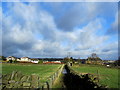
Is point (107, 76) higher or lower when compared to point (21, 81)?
lower

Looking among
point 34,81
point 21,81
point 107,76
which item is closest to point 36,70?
point 107,76

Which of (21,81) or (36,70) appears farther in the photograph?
(36,70)

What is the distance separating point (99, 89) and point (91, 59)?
104 m

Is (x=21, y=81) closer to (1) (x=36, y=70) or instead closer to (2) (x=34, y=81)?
(2) (x=34, y=81)

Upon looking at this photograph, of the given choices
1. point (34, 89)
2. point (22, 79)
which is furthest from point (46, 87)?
point (22, 79)

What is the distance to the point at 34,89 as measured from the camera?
7.91 meters

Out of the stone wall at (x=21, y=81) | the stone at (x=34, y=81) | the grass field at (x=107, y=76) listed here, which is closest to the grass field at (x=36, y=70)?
the stone wall at (x=21, y=81)

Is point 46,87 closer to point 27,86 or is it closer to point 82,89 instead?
point 27,86

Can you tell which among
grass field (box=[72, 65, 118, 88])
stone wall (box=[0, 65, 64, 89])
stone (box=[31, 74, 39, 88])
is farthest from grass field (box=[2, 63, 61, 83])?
grass field (box=[72, 65, 118, 88])

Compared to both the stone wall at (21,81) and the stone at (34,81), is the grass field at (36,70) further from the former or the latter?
the stone at (34,81)

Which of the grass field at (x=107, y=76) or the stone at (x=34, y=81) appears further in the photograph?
the grass field at (x=107, y=76)

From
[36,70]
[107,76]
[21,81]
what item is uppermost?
[21,81]

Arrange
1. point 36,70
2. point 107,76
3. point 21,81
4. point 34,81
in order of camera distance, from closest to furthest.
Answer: point 34,81
point 21,81
point 107,76
point 36,70

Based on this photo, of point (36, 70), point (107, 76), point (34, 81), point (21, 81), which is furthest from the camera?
point (36, 70)
